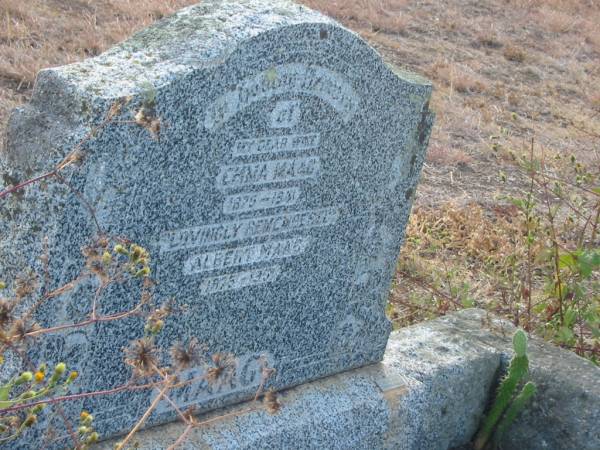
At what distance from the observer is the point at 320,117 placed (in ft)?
8.89

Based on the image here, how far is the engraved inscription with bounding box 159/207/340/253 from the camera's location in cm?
248

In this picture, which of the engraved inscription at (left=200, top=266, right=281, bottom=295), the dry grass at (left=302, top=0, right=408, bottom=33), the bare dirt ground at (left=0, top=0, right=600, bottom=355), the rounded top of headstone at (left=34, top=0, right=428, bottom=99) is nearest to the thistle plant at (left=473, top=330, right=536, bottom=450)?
the bare dirt ground at (left=0, top=0, right=600, bottom=355)

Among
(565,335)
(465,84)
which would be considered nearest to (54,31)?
(465,84)

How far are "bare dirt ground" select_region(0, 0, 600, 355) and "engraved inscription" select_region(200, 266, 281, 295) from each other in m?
1.40

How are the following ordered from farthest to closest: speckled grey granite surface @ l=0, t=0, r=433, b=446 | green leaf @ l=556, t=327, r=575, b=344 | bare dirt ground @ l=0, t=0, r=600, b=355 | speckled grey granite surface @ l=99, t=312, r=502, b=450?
bare dirt ground @ l=0, t=0, r=600, b=355 → green leaf @ l=556, t=327, r=575, b=344 → speckled grey granite surface @ l=99, t=312, r=502, b=450 → speckled grey granite surface @ l=0, t=0, r=433, b=446

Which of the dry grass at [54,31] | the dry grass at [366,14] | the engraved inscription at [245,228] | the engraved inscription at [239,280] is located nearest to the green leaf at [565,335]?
the engraved inscription at [245,228]

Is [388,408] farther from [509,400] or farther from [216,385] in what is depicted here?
[216,385]

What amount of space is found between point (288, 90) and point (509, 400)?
145 cm

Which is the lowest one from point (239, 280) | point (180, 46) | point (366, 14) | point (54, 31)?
point (366, 14)

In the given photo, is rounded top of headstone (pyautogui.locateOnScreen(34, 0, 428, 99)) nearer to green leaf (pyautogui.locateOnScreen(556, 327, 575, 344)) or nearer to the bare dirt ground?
the bare dirt ground

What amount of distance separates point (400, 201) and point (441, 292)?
1.56 metres

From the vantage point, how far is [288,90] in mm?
2582

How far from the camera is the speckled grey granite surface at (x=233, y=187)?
2.24 meters

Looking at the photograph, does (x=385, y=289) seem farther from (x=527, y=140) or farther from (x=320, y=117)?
(x=527, y=140)
